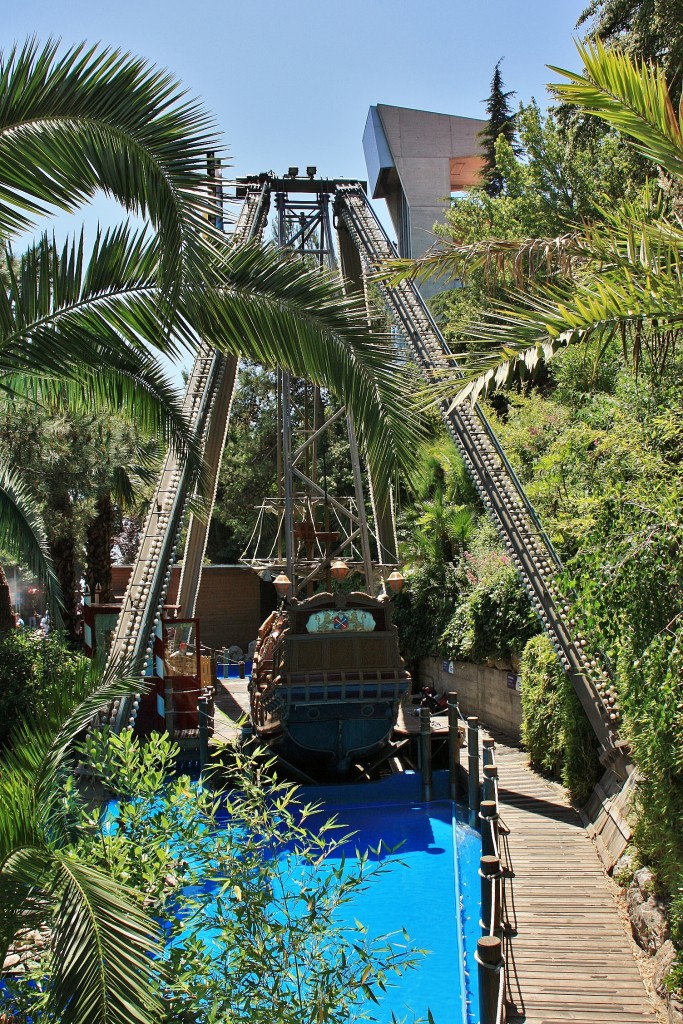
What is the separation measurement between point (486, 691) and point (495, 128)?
3032 cm

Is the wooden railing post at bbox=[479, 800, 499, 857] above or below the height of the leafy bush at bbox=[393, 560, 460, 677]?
above

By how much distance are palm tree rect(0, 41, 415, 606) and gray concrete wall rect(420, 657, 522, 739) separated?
538 inches

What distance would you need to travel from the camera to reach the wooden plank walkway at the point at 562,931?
6.83 metres

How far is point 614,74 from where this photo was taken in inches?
184

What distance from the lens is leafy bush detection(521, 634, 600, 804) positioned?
11672 mm

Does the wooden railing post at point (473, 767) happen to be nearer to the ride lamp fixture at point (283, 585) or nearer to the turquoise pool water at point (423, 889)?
the turquoise pool water at point (423, 889)

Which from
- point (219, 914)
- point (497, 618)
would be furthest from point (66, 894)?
point (497, 618)

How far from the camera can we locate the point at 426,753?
47.3ft

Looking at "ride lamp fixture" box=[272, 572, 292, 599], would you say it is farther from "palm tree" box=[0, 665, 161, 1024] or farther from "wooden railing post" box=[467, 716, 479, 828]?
"palm tree" box=[0, 665, 161, 1024]

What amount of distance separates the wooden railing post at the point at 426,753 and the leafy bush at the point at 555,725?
5.09 feet

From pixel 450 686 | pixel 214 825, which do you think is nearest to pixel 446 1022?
pixel 214 825

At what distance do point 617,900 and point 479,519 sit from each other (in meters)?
14.6

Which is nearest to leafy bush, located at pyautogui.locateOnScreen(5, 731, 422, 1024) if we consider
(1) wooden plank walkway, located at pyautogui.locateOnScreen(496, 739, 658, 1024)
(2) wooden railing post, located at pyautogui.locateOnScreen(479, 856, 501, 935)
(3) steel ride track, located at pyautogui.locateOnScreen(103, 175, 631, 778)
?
(2) wooden railing post, located at pyautogui.locateOnScreen(479, 856, 501, 935)

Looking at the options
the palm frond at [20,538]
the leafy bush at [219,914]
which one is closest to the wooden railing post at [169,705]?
the palm frond at [20,538]
